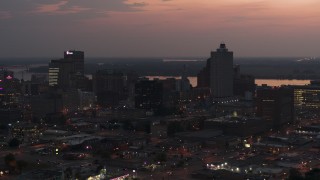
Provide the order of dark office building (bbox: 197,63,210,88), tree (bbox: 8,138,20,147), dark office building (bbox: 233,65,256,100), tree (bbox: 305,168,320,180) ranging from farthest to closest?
dark office building (bbox: 197,63,210,88)
dark office building (bbox: 233,65,256,100)
tree (bbox: 8,138,20,147)
tree (bbox: 305,168,320,180)

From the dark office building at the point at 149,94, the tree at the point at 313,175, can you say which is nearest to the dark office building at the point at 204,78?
the dark office building at the point at 149,94

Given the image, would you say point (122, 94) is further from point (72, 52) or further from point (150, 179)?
point (150, 179)

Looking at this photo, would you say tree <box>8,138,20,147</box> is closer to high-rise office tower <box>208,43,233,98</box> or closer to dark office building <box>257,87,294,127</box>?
dark office building <box>257,87,294,127</box>

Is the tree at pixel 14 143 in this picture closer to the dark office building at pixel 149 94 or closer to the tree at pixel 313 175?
the dark office building at pixel 149 94

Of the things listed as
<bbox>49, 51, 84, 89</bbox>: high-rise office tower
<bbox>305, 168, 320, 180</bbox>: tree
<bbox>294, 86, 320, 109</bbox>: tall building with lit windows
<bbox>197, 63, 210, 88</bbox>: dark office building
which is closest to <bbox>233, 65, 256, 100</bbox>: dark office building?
<bbox>197, 63, 210, 88</bbox>: dark office building

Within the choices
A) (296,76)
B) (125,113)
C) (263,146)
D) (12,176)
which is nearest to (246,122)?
(263,146)

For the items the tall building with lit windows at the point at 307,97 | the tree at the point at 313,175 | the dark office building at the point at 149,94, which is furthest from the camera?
the tall building with lit windows at the point at 307,97

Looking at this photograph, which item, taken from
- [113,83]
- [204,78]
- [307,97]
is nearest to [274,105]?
[307,97]
